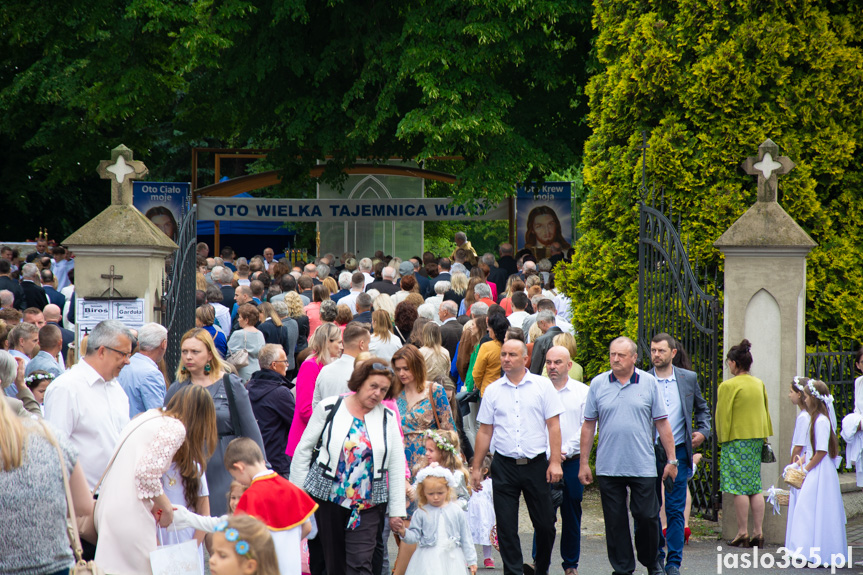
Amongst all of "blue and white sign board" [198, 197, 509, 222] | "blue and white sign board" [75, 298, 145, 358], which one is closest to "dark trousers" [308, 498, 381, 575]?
"blue and white sign board" [75, 298, 145, 358]

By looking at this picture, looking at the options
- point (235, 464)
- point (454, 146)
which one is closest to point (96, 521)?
Answer: point (235, 464)

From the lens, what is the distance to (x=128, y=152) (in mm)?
9398

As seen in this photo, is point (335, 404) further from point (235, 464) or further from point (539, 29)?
point (539, 29)

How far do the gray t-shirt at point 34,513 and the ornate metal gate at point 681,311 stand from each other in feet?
20.6

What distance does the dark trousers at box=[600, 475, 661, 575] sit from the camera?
7.32 m

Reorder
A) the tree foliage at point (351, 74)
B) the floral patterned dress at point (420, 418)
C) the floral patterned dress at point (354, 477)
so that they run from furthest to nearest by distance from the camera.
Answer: the tree foliage at point (351, 74) < the floral patterned dress at point (420, 418) < the floral patterned dress at point (354, 477)

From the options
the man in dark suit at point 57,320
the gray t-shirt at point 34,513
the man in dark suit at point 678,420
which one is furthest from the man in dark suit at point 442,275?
the gray t-shirt at point 34,513

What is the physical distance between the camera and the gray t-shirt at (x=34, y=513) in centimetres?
387

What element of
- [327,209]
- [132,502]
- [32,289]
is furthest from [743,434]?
[327,209]

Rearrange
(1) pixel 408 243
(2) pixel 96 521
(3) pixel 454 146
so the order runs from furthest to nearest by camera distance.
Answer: (1) pixel 408 243 < (3) pixel 454 146 < (2) pixel 96 521

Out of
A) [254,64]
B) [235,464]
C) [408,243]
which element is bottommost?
[235,464]

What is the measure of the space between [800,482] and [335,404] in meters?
4.10

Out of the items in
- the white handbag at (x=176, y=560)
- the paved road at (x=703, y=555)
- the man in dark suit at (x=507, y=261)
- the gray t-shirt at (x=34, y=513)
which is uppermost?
the man in dark suit at (x=507, y=261)

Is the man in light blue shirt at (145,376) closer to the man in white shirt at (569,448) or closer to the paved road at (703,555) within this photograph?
the paved road at (703,555)
